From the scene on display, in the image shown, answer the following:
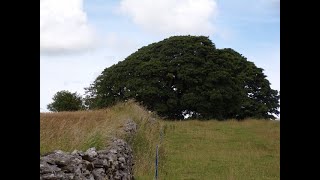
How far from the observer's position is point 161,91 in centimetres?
3841

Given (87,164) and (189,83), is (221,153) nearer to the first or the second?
(87,164)

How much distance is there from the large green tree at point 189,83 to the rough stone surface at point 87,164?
28514 mm

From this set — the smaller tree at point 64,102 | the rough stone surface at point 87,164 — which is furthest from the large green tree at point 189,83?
the rough stone surface at point 87,164

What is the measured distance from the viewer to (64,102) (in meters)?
33.6

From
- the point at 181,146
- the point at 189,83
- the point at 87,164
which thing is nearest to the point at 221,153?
the point at 181,146

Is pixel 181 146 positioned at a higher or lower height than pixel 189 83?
lower

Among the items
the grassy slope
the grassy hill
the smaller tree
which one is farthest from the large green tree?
the grassy hill

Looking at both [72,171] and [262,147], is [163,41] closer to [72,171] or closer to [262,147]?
[262,147]

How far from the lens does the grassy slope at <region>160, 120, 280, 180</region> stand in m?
11.7

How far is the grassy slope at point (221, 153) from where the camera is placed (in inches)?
460

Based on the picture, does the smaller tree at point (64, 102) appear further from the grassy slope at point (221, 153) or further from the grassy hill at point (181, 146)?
the grassy hill at point (181, 146)

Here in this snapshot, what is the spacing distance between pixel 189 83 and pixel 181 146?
22523mm
